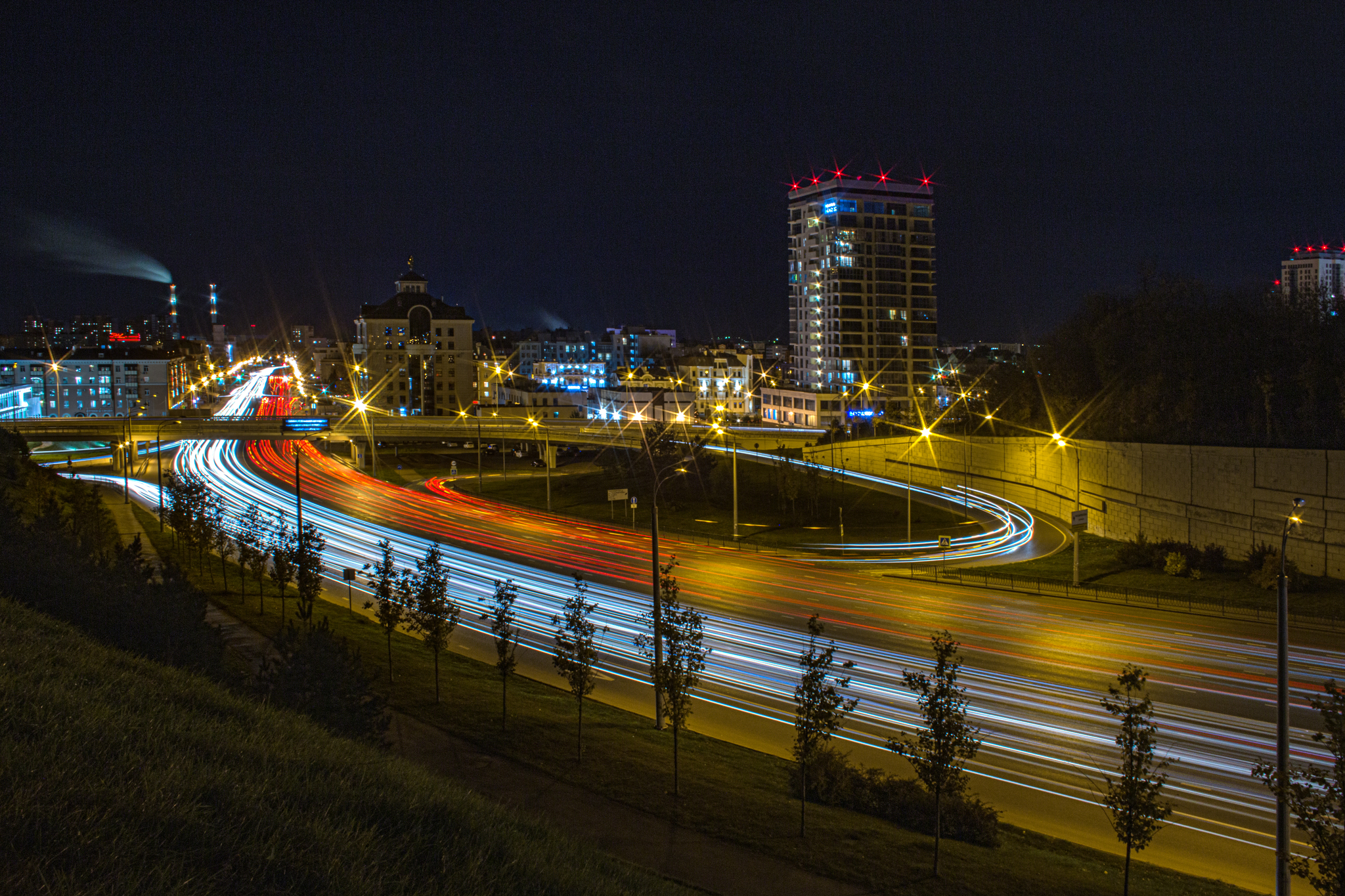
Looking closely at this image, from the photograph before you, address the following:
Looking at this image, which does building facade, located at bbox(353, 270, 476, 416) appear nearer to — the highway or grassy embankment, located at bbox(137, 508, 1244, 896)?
the highway

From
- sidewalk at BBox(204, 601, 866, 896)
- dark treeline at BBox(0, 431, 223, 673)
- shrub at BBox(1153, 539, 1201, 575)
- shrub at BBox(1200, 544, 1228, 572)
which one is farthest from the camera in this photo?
shrub at BBox(1153, 539, 1201, 575)

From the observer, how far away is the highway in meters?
15.1

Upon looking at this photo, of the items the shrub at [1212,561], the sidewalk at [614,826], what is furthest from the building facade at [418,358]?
the sidewalk at [614,826]

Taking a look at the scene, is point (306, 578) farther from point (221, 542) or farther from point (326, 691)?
point (326, 691)

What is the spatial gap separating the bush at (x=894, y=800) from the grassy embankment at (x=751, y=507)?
24384 millimetres

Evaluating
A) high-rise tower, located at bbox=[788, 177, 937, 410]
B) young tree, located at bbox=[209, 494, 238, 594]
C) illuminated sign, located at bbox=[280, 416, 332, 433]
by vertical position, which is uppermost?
high-rise tower, located at bbox=[788, 177, 937, 410]

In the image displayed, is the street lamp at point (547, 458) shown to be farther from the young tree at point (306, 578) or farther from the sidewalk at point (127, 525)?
A: the young tree at point (306, 578)

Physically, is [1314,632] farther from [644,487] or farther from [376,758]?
[644,487]

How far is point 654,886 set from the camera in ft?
32.8

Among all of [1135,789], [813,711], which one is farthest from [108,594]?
[1135,789]

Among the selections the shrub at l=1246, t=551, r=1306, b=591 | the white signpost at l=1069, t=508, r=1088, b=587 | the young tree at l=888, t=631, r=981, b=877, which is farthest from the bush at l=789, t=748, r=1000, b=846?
the shrub at l=1246, t=551, r=1306, b=591

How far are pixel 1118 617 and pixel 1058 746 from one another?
11897mm

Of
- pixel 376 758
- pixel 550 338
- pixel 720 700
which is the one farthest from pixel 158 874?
pixel 550 338

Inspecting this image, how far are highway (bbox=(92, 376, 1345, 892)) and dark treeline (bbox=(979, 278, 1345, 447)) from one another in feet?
53.4
